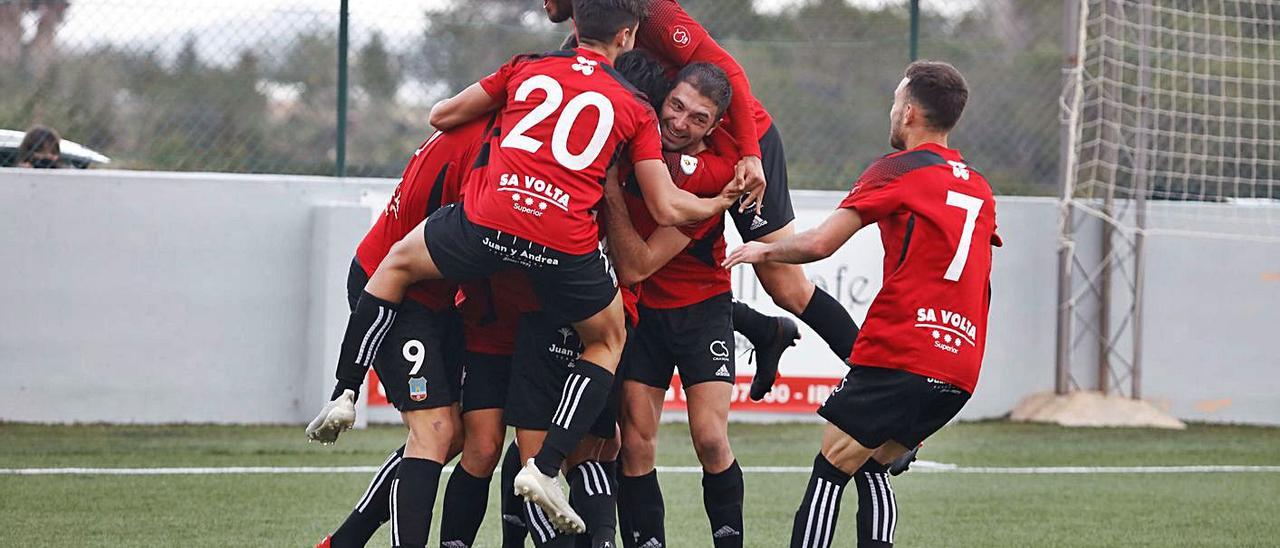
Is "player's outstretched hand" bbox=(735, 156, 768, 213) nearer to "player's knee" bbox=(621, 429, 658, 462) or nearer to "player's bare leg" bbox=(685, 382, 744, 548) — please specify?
"player's bare leg" bbox=(685, 382, 744, 548)

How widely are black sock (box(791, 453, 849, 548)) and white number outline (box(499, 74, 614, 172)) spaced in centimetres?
125

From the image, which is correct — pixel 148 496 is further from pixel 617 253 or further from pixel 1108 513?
pixel 1108 513

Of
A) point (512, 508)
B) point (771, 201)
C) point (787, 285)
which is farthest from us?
point (787, 285)

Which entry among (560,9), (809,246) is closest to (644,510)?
(809,246)

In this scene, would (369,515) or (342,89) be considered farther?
(342,89)

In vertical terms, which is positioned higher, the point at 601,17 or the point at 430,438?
the point at 601,17

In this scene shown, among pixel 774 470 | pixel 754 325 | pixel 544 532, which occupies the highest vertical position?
pixel 754 325

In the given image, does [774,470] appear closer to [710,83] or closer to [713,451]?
[713,451]

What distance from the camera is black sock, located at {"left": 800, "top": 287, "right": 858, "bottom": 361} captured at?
616 cm

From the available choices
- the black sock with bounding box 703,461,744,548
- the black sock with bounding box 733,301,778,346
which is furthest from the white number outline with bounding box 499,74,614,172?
the black sock with bounding box 733,301,778,346

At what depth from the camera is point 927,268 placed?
15.8ft

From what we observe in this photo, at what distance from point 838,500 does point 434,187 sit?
1671 mm

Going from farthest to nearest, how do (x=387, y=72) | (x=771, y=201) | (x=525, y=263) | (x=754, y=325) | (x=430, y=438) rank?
(x=387, y=72) → (x=754, y=325) → (x=771, y=201) → (x=430, y=438) → (x=525, y=263)

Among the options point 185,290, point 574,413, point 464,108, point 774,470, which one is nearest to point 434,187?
point 464,108
